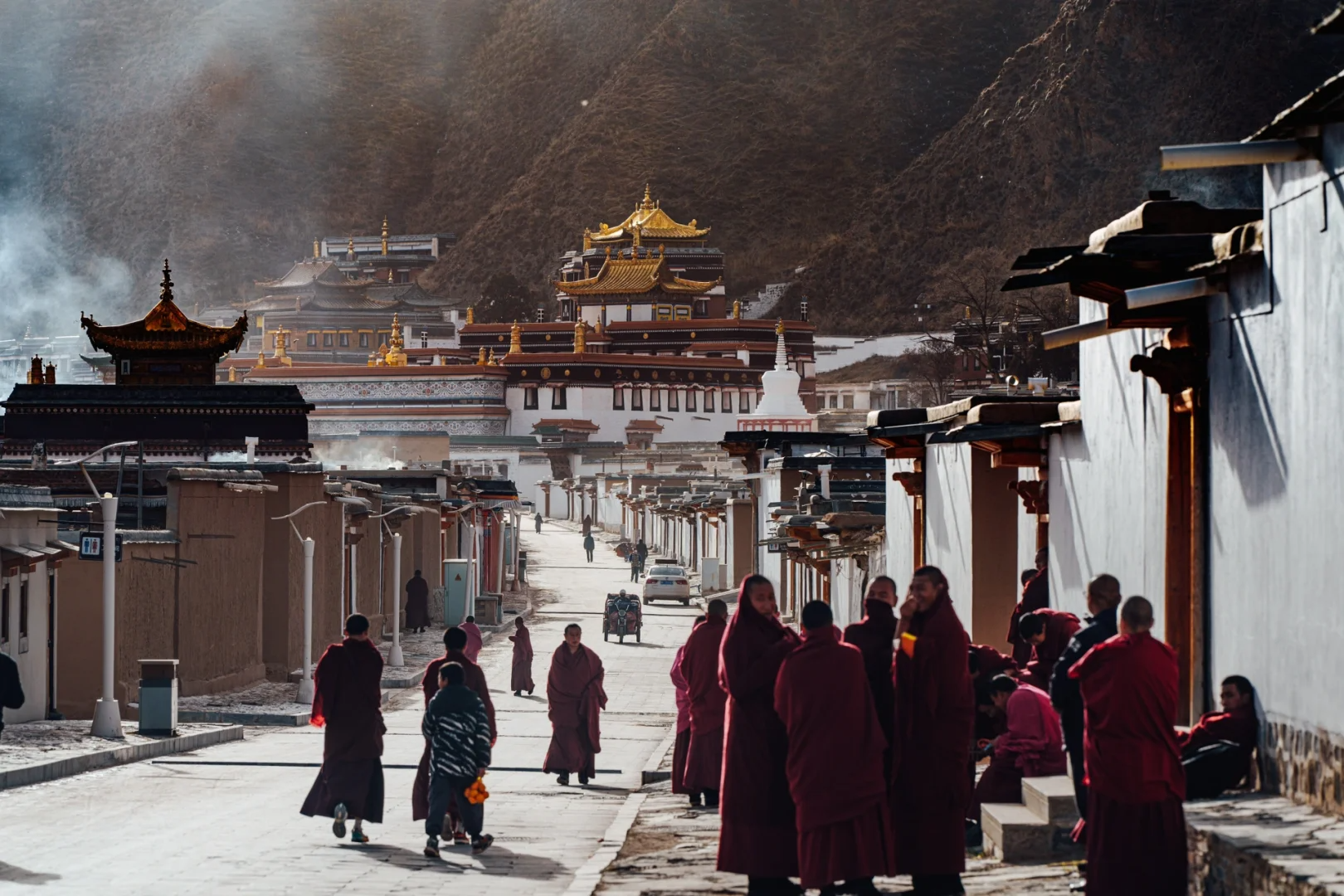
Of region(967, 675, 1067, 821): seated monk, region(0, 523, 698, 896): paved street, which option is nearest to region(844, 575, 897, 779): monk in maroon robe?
region(967, 675, 1067, 821): seated monk

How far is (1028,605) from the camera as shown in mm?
15617

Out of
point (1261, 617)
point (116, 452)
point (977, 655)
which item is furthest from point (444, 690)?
point (116, 452)

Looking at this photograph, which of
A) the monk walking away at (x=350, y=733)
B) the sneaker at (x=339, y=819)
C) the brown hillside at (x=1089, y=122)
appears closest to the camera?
the sneaker at (x=339, y=819)

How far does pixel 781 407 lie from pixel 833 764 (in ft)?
223

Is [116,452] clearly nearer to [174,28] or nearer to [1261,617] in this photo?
[1261,617]

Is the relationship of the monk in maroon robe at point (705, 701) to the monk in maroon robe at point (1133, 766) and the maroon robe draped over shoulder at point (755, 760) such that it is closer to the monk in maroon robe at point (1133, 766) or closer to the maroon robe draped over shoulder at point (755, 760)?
the maroon robe draped over shoulder at point (755, 760)

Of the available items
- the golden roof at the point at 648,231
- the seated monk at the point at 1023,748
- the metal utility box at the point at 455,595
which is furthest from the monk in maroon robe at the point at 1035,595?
the golden roof at the point at 648,231

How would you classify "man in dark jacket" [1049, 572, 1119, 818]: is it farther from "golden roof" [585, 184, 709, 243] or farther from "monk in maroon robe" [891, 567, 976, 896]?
"golden roof" [585, 184, 709, 243]

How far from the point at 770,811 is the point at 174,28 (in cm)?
19068

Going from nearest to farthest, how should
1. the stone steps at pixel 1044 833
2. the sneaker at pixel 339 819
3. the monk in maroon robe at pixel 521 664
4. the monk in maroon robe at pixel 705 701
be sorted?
the stone steps at pixel 1044 833, the sneaker at pixel 339 819, the monk in maroon robe at pixel 705 701, the monk in maroon robe at pixel 521 664

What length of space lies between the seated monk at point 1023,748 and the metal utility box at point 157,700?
9.79 meters

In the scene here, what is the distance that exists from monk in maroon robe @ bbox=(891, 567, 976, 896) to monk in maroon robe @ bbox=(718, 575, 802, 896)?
0.51 metres

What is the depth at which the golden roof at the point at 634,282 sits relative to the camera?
101 meters

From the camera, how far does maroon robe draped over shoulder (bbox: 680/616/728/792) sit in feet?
46.4
